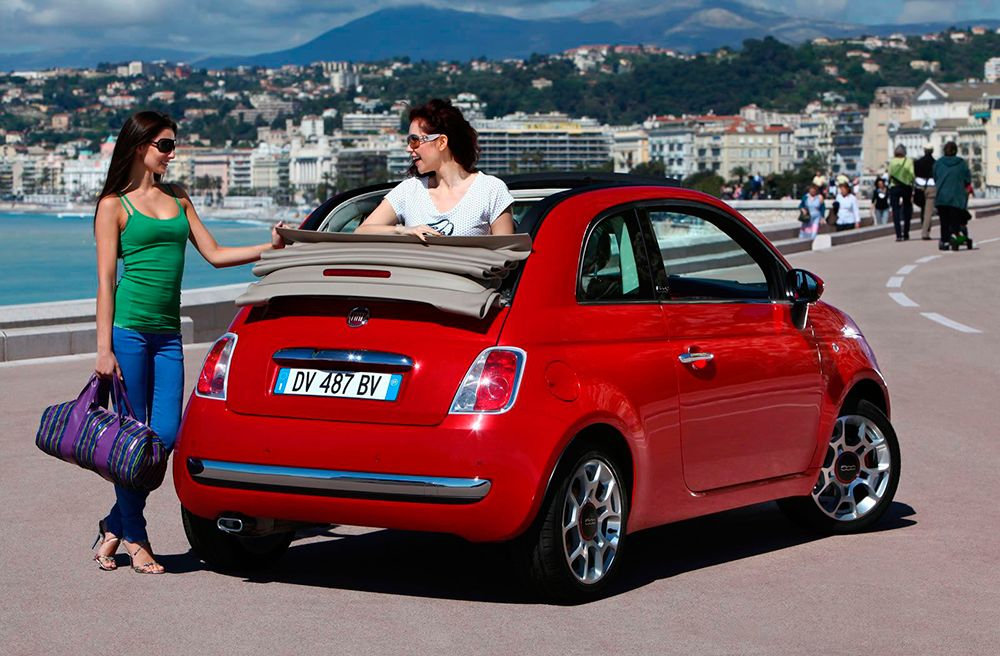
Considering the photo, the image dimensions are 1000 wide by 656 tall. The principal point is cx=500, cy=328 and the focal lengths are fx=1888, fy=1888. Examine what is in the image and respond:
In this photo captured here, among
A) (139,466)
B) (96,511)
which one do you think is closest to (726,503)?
(139,466)

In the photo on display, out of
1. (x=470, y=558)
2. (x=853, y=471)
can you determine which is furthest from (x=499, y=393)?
(x=853, y=471)

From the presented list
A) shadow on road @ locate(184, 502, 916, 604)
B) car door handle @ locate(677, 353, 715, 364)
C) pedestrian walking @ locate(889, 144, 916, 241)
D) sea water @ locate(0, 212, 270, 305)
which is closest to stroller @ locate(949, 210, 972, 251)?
pedestrian walking @ locate(889, 144, 916, 241)

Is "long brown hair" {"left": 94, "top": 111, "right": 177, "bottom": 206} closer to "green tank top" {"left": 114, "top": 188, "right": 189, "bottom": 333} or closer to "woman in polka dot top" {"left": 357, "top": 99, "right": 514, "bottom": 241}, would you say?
"green tank top" {"left": 114, "top": 188, "right": 189, "bottom": 333}

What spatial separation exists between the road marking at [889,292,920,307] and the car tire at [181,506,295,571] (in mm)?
15886

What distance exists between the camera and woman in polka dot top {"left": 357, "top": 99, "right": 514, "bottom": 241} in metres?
6.54

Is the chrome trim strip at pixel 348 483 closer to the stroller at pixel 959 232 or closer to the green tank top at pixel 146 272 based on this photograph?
the green tank top at pixel 146 272

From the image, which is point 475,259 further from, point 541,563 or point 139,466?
point 139,466

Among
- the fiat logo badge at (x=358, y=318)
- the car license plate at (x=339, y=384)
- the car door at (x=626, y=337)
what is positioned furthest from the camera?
the car door at (x=626, y=337)

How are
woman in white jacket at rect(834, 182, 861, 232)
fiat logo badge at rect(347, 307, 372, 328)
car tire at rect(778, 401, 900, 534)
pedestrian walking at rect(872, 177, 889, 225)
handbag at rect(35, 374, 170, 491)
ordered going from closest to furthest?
1. fiat logo badge at rect(347, 307, 372, 328)
2. handbag at rect(35, 374, 170, 491)
3. car tire at rect(778, 401, 900, 534)
4. woman in white jacket at rect(834, 182, 861, 232)
5. pedestrian walking at rect(872, 177, 889, 225)

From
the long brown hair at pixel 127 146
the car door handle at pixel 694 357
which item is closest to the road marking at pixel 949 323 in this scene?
the car door handle at pixel 694 357

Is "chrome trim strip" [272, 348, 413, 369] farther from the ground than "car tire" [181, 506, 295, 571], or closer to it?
farther from the ground

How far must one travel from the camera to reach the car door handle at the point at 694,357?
21.2ft

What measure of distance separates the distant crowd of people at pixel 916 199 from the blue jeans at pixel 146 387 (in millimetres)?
25536

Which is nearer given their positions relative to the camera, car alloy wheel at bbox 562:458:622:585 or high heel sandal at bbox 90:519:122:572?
car alloy wheel at bbox 562:458:622:585
